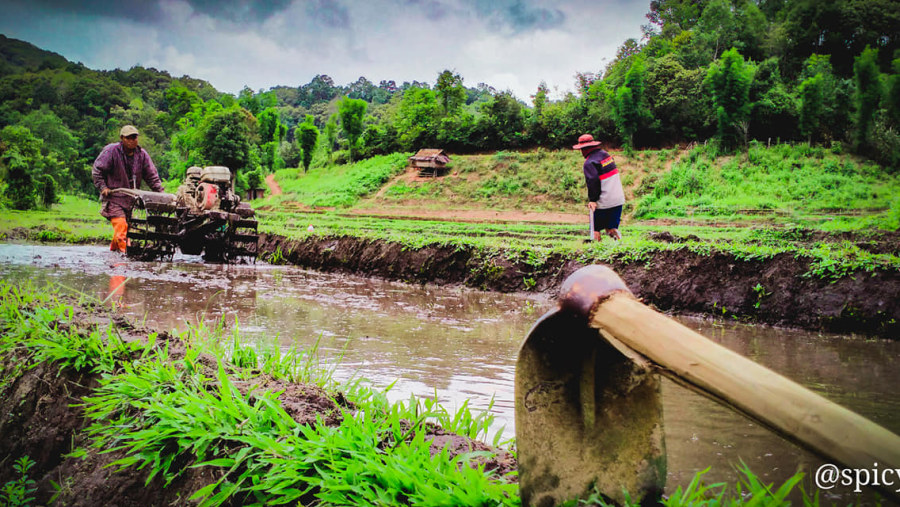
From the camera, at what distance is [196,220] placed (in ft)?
35.4

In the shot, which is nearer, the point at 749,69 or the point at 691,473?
the point at 691,473

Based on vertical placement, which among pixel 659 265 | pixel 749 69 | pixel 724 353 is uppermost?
pixel 749 69

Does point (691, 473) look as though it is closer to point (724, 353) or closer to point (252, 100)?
point (724, 353)

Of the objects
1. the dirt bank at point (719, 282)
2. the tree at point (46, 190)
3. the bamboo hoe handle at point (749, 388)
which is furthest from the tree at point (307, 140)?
the bamboo hoe handle at point (749, 388)

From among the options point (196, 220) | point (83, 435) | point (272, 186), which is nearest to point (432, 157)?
point (272, 186)

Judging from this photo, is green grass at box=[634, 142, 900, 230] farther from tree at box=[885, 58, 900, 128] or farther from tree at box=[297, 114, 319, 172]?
tree at box=[297, 114, 319, 172]

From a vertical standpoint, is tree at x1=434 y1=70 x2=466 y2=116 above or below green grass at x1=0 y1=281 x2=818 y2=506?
above

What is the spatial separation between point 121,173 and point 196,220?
2181mm

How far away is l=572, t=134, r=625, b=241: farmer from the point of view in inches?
325

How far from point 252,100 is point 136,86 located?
18.5 meters

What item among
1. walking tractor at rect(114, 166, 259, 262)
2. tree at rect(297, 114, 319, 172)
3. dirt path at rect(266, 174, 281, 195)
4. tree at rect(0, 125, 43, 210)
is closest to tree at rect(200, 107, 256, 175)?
dirt path at rect(266, 174, 281, 195)

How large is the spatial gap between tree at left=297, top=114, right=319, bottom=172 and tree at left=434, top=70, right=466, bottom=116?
49.6ft

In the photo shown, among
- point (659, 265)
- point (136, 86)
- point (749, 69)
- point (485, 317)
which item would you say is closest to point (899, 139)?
point (749, 69)

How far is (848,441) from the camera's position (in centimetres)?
98
